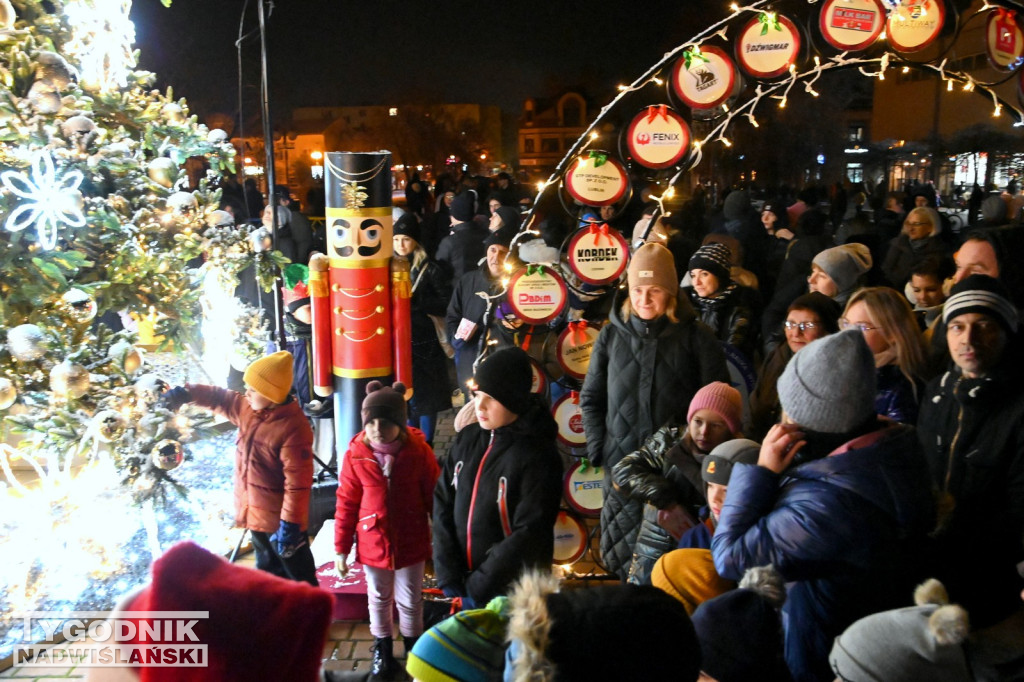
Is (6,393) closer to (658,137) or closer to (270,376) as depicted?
(270,376)

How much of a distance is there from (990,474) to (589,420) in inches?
83.8

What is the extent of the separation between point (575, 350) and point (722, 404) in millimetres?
1950

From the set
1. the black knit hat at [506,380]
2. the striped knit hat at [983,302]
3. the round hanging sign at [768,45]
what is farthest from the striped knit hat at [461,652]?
the round hanging sign at [768,45]

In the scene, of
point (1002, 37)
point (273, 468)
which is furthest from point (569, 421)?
point (1002, 37)

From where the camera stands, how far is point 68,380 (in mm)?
4039

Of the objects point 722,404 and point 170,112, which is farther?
point 170,112

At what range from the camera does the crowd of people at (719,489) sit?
1.96 m

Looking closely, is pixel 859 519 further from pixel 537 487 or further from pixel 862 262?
pixel 862 262

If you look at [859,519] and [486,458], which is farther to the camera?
[486,458]

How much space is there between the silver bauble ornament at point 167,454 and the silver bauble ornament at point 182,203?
1.39 m

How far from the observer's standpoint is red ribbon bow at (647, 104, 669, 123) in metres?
5.55

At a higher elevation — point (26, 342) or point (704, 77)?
point (704, 77)

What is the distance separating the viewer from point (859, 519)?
2174mm

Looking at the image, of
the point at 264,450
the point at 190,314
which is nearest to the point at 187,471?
the point at 190,314
